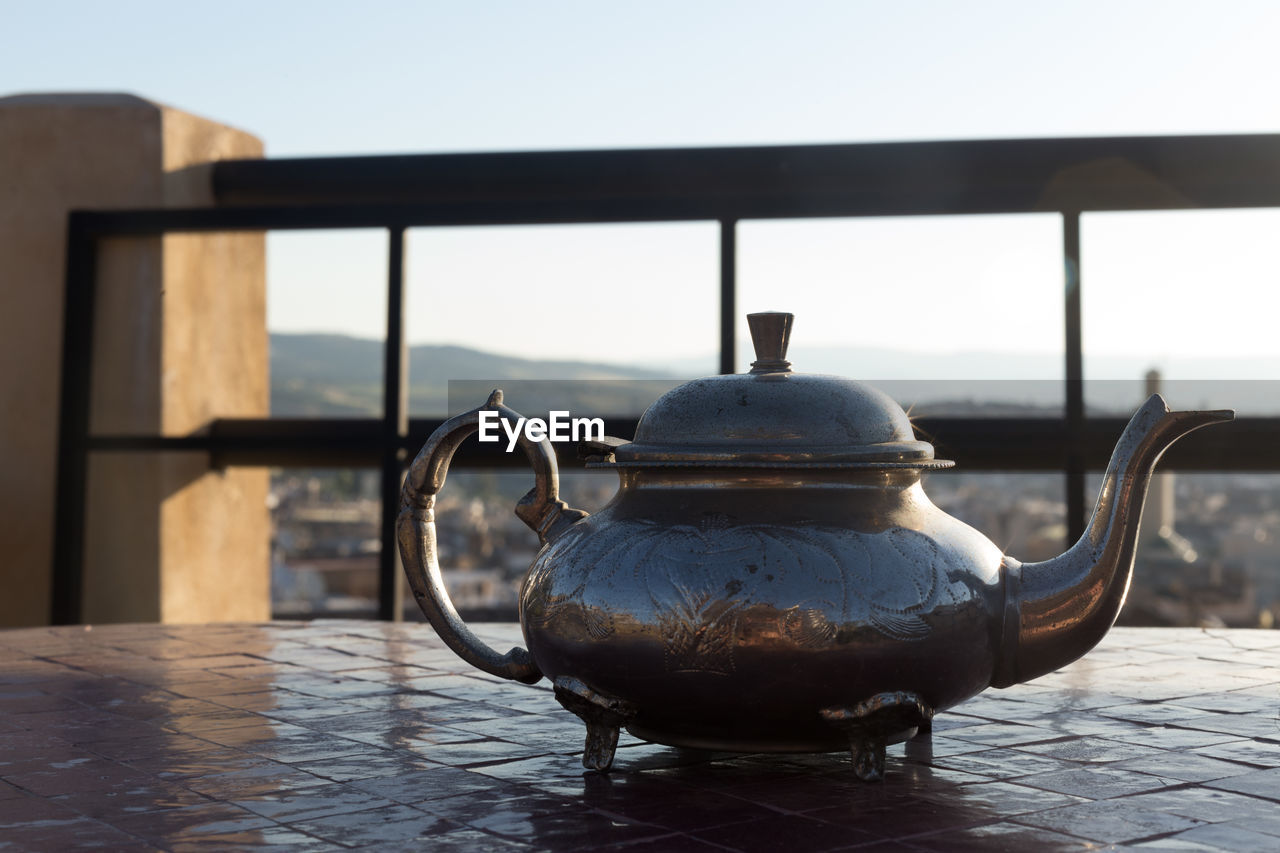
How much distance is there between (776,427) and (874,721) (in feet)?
1.01

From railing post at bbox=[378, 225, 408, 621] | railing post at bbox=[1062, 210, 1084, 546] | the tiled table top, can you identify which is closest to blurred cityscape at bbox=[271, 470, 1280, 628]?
railing post at bbox=[378, 225, 408, 621]

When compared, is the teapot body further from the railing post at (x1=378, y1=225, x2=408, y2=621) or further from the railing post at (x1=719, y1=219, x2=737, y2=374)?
the railing post at (x1=378, y1=225, x2=408, y2=621)

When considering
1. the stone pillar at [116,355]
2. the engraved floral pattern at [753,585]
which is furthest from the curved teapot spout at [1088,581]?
the stone pillar at [116,355]

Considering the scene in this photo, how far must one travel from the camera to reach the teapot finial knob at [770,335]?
1419 millimetres

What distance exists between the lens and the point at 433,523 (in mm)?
1497

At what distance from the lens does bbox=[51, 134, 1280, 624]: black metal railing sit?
351cm

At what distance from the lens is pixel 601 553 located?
1.33 meters

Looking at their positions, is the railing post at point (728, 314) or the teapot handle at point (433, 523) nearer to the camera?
the teapot handle at point (433, 523)

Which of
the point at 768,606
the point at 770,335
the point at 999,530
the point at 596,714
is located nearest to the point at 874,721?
the point at 768,606

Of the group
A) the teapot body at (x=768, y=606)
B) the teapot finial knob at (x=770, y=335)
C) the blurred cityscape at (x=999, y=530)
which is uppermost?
the teapot finial knob at (x=770, y=335)

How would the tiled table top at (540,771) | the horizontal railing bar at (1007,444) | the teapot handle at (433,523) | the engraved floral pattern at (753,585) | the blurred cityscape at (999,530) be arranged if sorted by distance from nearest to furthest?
the tiled table top at (540,771), the engraved floral pattern at (753,585), the teapot handle at (433,523), the horizontal railing bar at (1007,444), the blurred cityscape at (999,530)

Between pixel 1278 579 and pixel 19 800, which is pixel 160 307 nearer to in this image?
pixel 19 800

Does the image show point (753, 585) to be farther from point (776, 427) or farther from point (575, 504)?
point (575, 504)

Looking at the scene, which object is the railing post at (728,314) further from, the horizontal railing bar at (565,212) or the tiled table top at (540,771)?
the tiled table top at (540,771)
